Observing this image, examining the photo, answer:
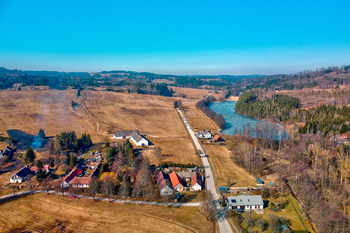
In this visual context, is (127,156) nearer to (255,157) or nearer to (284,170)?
(255,157)

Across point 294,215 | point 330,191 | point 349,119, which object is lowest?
point 294,215

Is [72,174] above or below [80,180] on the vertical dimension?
above


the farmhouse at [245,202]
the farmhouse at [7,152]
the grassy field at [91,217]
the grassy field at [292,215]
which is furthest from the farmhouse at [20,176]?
the grassy field at [292,215]

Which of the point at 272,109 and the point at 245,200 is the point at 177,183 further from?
the point at 272,109

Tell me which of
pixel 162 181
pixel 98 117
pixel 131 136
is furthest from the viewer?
pixel 98 117

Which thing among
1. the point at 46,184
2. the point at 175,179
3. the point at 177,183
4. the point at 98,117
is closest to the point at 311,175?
the point at 177,183

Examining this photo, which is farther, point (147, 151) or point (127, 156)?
point (147, 151)

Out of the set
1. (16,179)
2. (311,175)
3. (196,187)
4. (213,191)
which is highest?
(311,175)

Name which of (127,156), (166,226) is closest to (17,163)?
(127,156)
